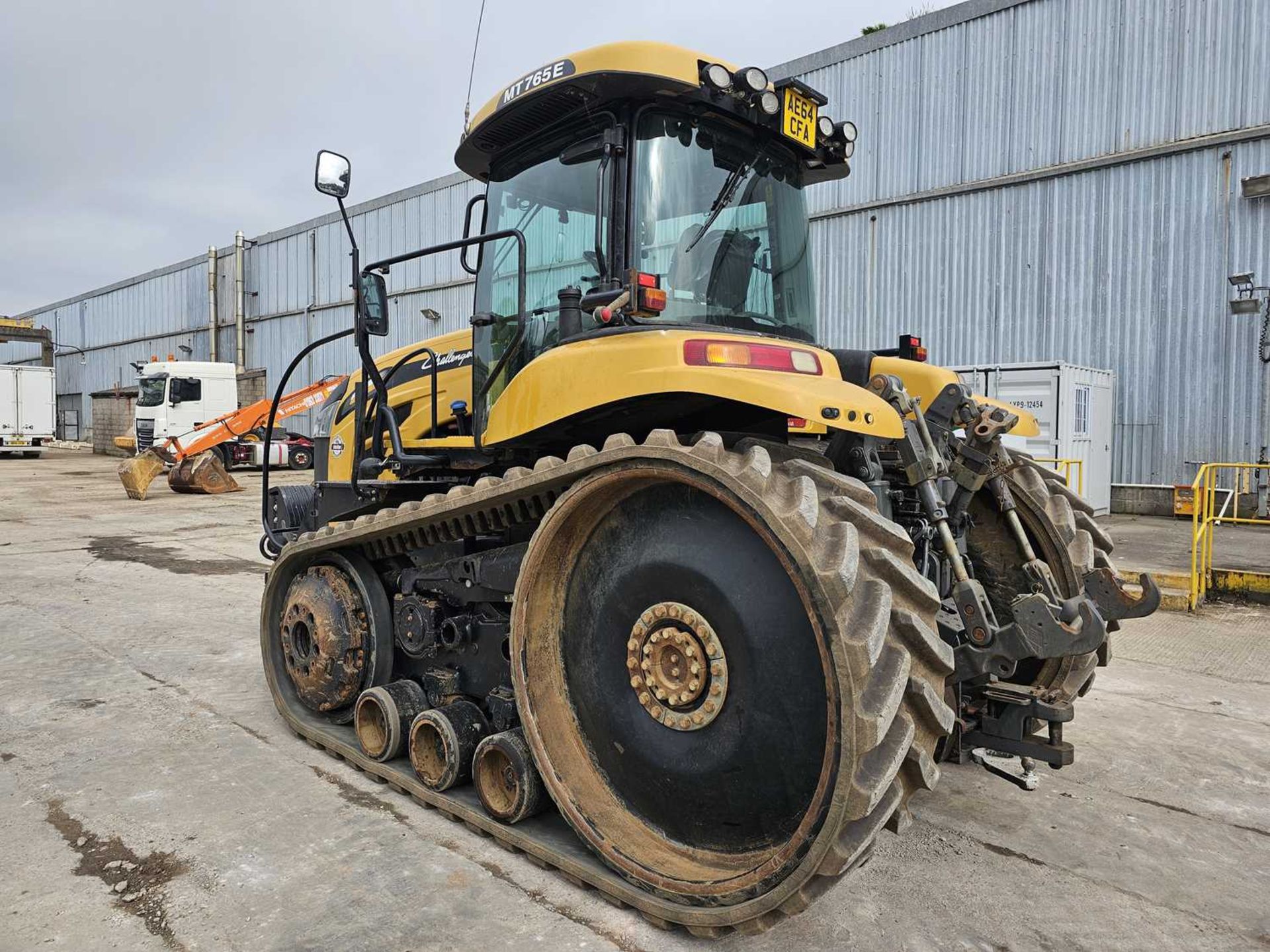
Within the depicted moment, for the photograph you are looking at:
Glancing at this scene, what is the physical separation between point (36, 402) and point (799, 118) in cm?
3539

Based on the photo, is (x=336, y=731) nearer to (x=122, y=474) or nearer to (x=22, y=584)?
(x=22, y=584)

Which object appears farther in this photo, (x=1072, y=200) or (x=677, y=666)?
(x=1072, y=200)

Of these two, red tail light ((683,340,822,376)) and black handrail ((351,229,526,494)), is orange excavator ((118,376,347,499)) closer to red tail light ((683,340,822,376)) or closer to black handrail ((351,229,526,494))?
black handrail ((351,229,526,494))

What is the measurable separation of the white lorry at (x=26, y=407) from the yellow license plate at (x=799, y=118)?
113 feet

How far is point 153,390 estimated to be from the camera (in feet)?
81.9

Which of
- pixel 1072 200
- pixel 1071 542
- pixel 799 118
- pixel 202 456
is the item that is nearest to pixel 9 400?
pixel 202 456

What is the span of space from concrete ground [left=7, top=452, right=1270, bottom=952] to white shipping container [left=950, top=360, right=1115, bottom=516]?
611cm

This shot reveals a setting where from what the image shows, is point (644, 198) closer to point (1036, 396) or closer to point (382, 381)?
point (382, 381)

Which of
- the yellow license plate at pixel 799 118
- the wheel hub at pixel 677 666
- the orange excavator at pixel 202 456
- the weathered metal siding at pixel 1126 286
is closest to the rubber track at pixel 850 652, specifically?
the wheel hub at pixel 677 666

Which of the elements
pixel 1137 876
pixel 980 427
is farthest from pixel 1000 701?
pixel 980 427

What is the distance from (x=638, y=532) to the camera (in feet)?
9.84

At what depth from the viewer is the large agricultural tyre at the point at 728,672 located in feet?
7.46

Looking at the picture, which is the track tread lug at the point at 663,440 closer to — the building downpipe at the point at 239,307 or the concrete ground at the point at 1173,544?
the concrete ground at the point at 1173,544

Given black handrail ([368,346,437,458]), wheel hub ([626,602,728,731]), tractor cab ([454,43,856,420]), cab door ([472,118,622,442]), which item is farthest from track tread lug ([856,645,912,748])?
black handrail ([368,346,437,458])
